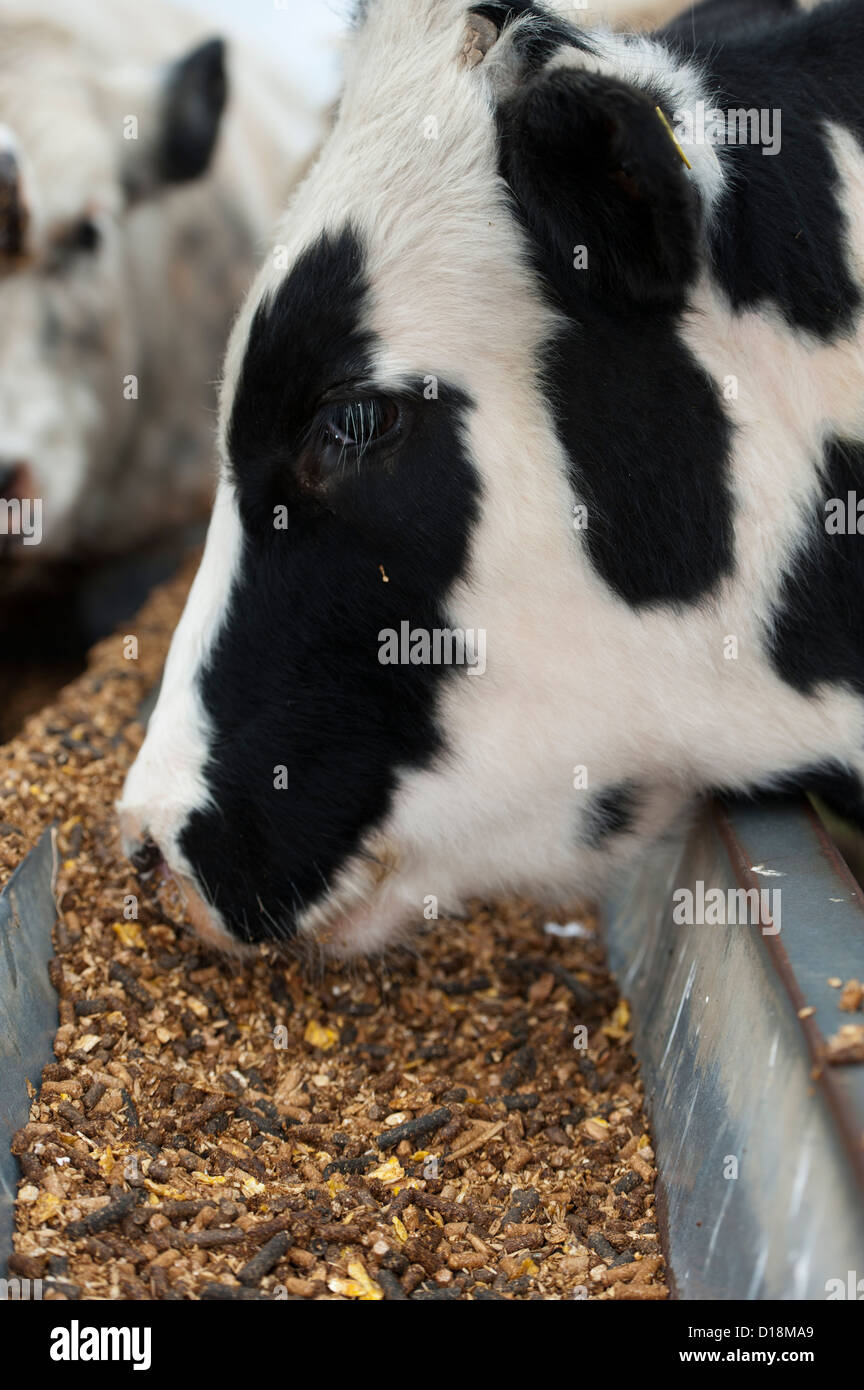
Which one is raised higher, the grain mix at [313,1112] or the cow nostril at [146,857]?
the cow nostril at [146,857]

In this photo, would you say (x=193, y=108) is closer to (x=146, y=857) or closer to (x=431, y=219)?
(x=431, y=219)

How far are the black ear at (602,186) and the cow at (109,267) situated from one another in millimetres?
2553

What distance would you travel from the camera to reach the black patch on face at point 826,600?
94.9 inches

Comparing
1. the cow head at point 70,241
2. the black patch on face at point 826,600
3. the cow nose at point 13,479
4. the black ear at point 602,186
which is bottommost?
the black patch on face at point 826,600

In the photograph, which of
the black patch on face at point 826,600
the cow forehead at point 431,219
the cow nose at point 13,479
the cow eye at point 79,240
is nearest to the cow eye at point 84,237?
the cow eye at point 79,240

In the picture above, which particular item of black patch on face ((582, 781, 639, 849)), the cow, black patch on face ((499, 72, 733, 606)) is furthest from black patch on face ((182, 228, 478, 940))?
the cow

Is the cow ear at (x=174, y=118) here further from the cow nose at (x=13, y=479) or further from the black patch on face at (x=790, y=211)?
the black patch on face at (x=790, y=211)

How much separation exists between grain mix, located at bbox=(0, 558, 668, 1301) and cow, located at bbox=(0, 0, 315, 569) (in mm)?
2281

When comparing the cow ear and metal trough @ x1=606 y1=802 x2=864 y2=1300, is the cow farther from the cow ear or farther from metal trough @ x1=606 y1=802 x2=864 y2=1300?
metal trough @ x1=606 y1=802 x2=864 y2=1300

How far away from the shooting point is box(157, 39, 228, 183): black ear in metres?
5.77

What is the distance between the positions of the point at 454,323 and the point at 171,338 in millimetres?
4556

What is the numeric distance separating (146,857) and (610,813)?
917mm

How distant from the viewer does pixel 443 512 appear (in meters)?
2.42

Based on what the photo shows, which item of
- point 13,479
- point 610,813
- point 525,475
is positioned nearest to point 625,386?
point 525,475
